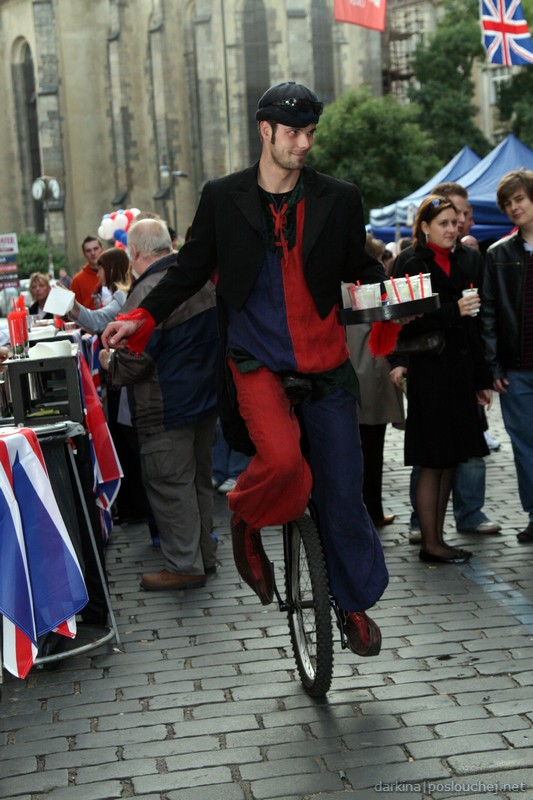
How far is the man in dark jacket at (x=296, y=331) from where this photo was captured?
15.1 feet

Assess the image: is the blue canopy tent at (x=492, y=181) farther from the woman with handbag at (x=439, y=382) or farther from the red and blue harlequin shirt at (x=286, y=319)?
the red and blue harlequin shirt at (x=286, y=319)

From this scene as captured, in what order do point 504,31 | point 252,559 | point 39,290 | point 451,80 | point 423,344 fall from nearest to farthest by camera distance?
point 252,559, point 423,344, point 39,290, point 504,31, point 451,80

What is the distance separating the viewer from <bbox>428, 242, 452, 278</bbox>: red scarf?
6859mm

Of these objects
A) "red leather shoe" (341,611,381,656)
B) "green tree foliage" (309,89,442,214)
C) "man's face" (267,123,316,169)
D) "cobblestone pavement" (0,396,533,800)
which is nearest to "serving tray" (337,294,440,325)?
"man's face" (267,123,316,169)

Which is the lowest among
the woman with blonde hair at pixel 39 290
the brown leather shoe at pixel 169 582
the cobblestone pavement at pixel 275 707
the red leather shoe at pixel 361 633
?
the brown leather shoe at pixel 169 582

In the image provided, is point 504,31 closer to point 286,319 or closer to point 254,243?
point 254,243

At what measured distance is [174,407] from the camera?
6734 mm

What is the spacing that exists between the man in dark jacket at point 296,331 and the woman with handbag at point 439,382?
205 cm

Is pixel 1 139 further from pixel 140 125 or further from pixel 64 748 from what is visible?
pixel 64 748

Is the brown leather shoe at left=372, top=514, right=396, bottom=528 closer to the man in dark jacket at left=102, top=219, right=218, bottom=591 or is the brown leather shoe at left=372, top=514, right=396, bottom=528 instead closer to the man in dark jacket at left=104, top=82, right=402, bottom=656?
the man in dark jacket at left=102, top=219, right=218, bottom=591

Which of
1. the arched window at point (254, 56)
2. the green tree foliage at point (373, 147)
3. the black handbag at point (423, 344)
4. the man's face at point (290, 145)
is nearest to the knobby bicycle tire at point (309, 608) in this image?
the man's face at point (290, 145)

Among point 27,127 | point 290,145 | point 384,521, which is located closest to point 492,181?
point 384,521

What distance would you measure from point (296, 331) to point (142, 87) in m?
51.8

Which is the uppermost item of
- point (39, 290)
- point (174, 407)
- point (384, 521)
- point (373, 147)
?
point (373, 147)
